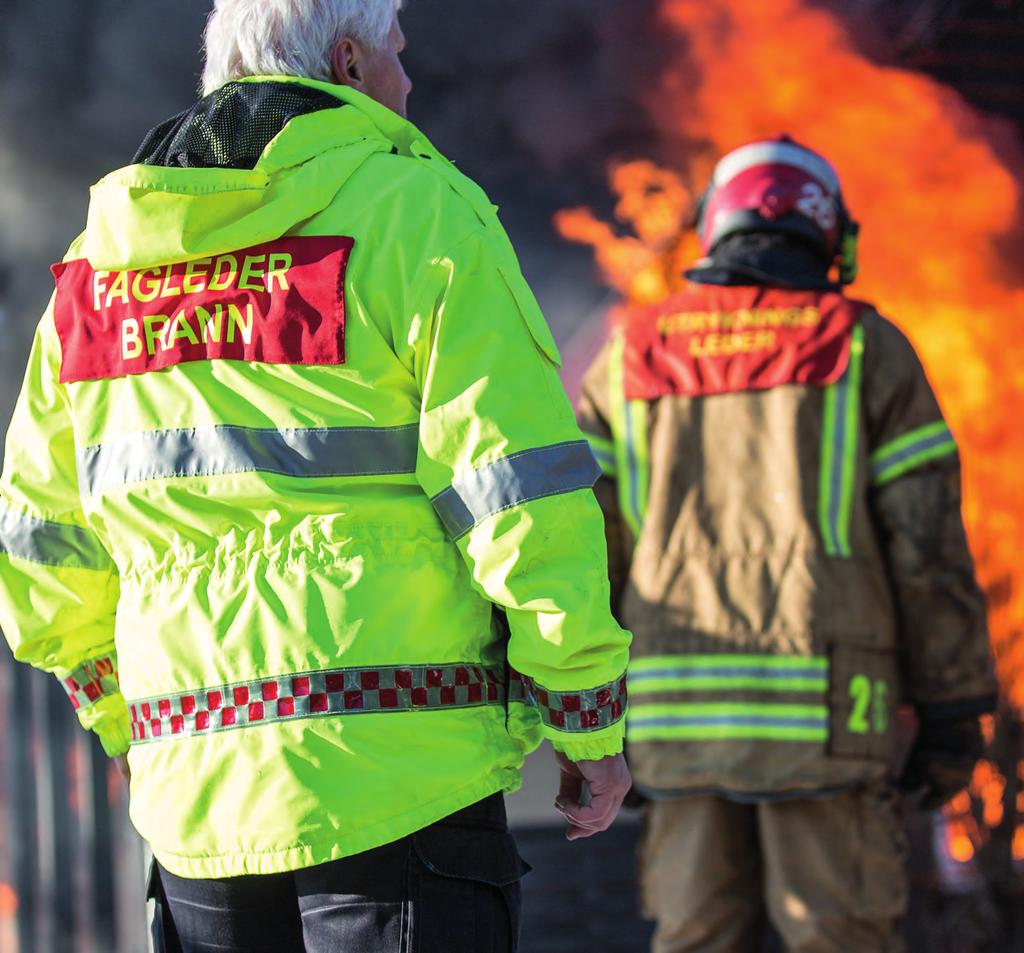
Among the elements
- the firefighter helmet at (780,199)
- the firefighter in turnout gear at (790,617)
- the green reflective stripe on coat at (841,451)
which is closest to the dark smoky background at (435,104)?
the firefighter helmet at (780,199)

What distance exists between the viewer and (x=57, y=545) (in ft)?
6.27

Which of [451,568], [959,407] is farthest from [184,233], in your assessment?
[959,407]

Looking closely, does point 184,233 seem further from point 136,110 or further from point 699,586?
point 136,110

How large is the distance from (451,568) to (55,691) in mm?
2793

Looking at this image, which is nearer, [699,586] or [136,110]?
[699,586]

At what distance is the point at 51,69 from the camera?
3945 millimetres

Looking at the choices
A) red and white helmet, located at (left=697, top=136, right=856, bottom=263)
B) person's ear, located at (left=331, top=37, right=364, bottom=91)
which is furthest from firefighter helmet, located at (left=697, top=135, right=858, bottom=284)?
person's ear, located at (left=331, top=37, right=364, bottom=91)

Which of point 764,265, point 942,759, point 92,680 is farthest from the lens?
point 764,265

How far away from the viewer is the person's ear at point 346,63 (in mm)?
1845

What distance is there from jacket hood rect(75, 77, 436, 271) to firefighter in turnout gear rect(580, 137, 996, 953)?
1.47m

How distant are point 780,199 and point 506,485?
5.86 ft

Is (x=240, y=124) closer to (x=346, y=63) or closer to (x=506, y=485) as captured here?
(x=346, y=63)

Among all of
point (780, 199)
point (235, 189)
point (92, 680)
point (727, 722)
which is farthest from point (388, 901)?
point (780, 199)

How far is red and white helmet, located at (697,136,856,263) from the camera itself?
319cm
